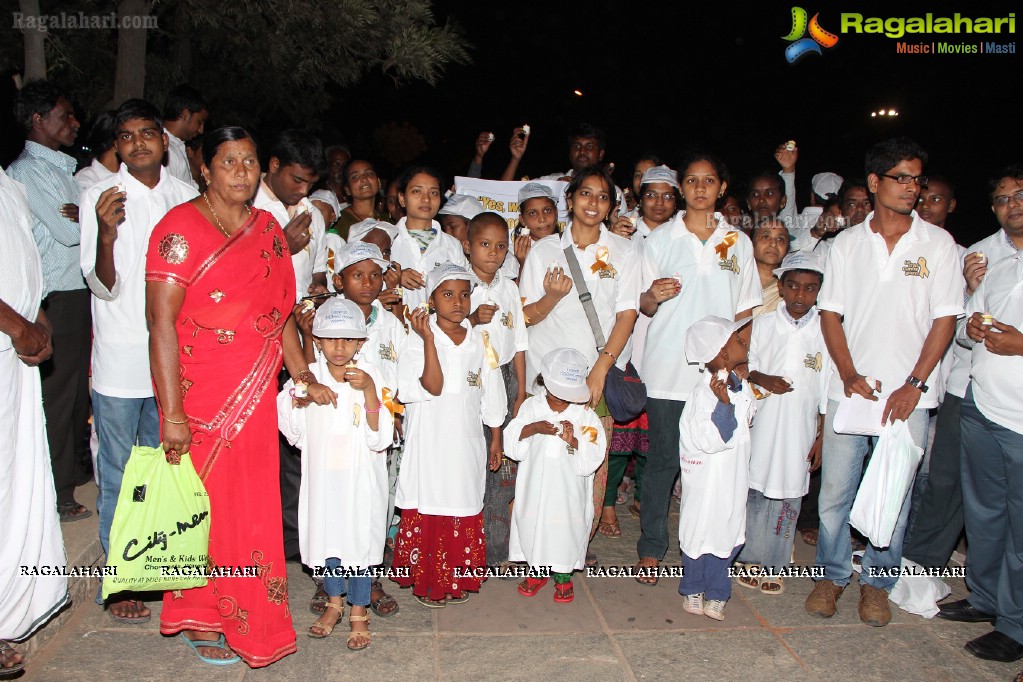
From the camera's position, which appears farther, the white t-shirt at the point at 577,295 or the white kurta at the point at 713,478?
the white t-shirt at the point at 577,295

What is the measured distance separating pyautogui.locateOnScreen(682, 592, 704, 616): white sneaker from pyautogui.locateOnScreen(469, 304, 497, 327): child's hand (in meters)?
1.89

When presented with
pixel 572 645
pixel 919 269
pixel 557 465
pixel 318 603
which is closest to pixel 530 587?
pixel 572 645

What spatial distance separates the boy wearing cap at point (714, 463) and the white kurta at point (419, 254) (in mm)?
1609

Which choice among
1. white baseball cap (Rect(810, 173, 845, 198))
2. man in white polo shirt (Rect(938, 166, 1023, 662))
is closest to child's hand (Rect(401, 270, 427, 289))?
man in white polo shirt (Rect(938, 166, 1023, 662))

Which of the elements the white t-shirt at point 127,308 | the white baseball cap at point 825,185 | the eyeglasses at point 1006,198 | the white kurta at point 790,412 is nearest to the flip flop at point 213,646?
the white t-shirt at point 127,308

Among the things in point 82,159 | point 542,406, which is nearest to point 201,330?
point 542,406

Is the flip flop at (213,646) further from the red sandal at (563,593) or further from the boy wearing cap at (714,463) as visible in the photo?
the boy wearing cap at (714,463)

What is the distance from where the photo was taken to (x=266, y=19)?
9.71m

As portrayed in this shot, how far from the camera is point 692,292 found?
4.84 meters

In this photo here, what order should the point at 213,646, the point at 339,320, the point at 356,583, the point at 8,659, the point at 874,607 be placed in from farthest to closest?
1. the point at 874,607
2. the point at 356,583
3. the point at 339,320
4. the point at 213,646
5. the point at 8,659

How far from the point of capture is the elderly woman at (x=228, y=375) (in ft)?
11.6

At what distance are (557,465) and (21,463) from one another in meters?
2.57

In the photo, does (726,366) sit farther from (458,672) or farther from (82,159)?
(82,159)

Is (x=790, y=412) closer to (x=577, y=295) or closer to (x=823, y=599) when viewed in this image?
(x=823, y=599)
